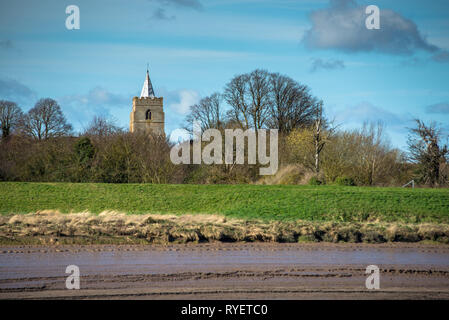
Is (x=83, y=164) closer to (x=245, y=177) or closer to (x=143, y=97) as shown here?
(x=245, y=177)

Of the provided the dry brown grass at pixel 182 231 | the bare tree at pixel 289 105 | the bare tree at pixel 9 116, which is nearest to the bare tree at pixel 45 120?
the bare tree at pixel 9 116

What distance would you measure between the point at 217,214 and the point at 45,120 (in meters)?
44.8

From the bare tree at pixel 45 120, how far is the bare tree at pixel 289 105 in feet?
79.9

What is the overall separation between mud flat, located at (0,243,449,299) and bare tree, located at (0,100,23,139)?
51676mm

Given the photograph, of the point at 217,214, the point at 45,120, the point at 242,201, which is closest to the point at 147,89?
the point at 45,120

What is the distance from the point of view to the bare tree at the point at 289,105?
6200 centimetres

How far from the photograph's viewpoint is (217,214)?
26.3 meters

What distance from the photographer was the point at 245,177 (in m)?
41.4

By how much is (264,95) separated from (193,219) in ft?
135

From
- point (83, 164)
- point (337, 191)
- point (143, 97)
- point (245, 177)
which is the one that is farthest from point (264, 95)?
point (143, 97)

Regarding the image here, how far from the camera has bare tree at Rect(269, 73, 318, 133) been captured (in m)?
62.0

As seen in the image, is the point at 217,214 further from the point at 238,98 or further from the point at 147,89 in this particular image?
the point at 147,89

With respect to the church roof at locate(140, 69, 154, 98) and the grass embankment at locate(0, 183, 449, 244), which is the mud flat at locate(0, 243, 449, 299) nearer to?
the grass embankment at locate(0, 183, 449, 244)
